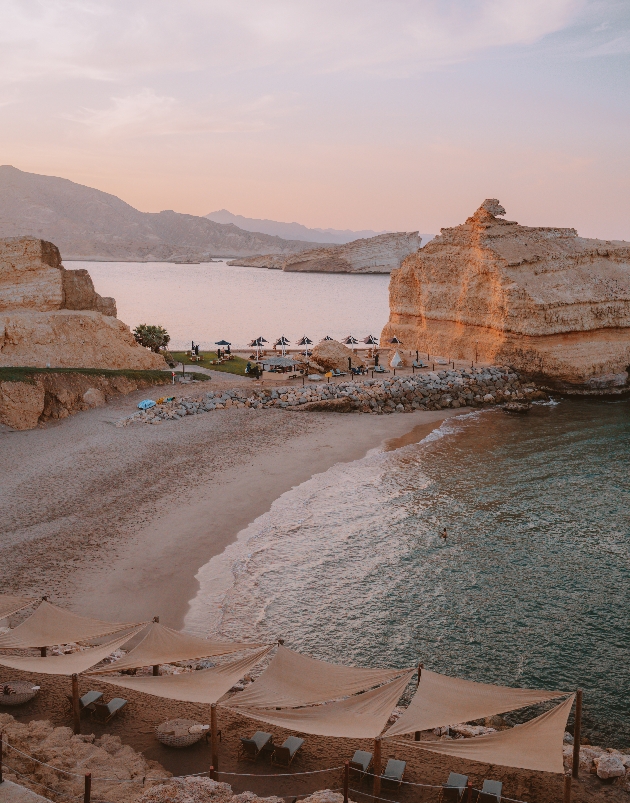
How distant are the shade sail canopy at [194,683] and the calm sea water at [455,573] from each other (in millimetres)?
5036

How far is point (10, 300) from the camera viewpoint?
47.4 m

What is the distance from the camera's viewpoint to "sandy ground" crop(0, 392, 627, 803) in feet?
45.6

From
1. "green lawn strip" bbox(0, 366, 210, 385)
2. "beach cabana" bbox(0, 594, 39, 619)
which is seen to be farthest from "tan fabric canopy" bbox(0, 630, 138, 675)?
"green lawn strip" bbox(0, 366, 210, 385)

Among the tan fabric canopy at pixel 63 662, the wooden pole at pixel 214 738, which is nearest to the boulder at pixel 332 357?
the tan fabric canopy at pixel 63 662

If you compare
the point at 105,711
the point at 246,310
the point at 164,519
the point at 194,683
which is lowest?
the point at 105,711

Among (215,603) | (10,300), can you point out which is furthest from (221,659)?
(10,300)

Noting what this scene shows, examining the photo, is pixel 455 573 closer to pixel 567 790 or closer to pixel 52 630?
pixel 567 790

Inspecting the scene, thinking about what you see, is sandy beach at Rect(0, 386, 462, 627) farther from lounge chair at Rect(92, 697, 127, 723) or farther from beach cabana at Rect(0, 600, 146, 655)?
lounge chair at Rect(92, 697, 127, 723)

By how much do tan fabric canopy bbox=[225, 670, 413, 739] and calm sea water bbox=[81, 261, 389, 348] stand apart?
6583cm

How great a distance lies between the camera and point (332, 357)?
5641 cm

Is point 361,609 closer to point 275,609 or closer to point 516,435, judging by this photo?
point 275,609

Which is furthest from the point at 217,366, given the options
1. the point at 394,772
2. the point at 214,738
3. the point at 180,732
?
the point at 394,772

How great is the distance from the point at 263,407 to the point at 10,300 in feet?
65.1

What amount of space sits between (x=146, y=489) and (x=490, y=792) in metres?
21.5
